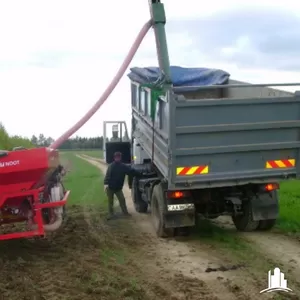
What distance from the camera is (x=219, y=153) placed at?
32.1 feet

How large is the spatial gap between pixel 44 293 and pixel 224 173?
4.02 meters

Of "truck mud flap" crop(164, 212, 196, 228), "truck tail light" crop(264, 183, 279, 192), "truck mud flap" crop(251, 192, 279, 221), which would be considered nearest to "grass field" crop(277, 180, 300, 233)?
"truck mud flap" crop(251, 192, 279, 221)

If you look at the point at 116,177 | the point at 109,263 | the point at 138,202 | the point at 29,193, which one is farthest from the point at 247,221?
the point at 29,193

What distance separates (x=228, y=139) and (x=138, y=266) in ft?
8.95

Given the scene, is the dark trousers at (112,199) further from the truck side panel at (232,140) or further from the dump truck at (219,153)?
the truck side panel at (232,140)

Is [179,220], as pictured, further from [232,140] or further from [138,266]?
[138,266]

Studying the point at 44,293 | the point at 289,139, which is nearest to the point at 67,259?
the point at 44,293

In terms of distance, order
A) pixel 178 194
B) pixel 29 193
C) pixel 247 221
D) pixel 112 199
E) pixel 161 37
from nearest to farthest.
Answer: pixel 29 193 < pixel 178 194 < pixel 247 221 < pixel 161 37 < pixel 112 199

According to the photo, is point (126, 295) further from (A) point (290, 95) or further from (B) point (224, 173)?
(A) point (290, 95)

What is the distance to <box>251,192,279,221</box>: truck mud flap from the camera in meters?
10.6

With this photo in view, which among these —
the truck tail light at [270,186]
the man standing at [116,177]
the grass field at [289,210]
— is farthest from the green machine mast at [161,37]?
the grass field at [289,210]

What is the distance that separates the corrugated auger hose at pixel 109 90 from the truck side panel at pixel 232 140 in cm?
204

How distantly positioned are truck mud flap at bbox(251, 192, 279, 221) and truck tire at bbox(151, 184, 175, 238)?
150 cm

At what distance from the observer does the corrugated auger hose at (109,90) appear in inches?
416
